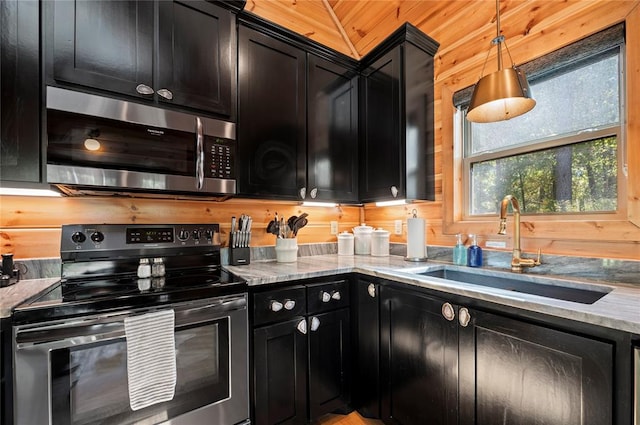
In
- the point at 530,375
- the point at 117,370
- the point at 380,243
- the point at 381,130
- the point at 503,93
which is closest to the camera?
the point at 530,375

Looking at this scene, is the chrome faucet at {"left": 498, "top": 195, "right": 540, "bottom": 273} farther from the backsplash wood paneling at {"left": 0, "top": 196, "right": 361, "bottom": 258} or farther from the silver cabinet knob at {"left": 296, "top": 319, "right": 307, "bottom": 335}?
the backsplash wood paneling at {"left": 0, "top": 196, "right": 361, "bottom": 258}

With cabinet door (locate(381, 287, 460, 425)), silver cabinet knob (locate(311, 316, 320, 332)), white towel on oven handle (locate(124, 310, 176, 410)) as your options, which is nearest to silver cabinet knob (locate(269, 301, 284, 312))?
silver cabinet knob (locate(311, 316, 320, 332))

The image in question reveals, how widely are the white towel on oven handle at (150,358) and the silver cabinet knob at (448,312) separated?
1151 mm

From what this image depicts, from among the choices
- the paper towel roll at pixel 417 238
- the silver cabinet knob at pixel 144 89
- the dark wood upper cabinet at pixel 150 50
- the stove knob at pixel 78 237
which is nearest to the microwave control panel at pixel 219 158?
the dark wood upper cabinet at pixel 150 50

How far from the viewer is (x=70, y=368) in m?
0.99

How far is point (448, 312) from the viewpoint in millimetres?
1201

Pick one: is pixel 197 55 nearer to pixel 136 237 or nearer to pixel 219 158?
pixel 219 158

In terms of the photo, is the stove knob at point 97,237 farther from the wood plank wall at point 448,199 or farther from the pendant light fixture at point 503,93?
the pendant light fixture at point 503,93

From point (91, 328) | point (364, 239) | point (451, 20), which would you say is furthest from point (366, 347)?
point (451, 20)

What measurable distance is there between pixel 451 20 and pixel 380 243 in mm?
1633

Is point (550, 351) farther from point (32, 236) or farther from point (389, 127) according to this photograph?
point (32, 236)

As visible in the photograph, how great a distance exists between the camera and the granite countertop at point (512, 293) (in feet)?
2.68

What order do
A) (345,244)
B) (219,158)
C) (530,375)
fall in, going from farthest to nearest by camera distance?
(345,244) < (219,158) < (530,375)

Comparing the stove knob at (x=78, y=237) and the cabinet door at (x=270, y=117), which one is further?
the cabinet door at (x=270, y=117)
